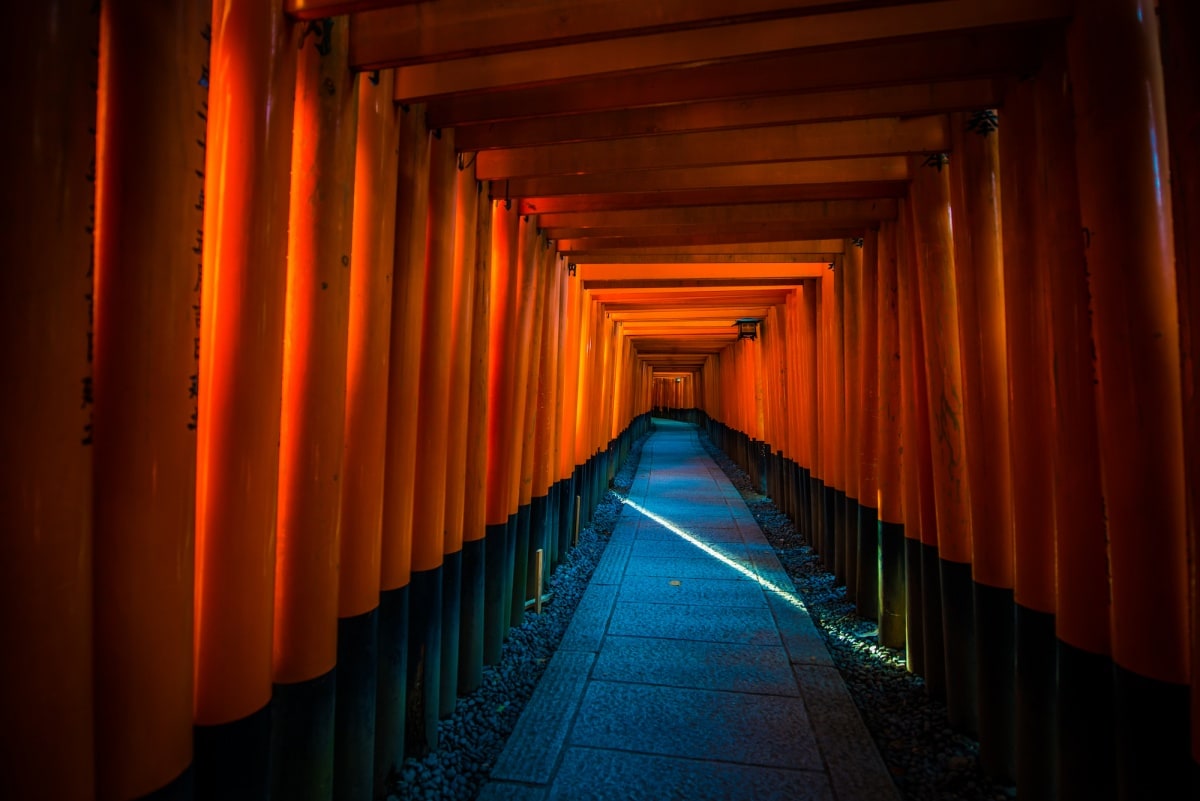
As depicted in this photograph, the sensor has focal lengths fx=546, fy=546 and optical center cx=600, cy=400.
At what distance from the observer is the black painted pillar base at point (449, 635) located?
3396mm

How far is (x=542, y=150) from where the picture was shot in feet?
12.1

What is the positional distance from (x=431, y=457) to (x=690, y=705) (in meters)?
2.30

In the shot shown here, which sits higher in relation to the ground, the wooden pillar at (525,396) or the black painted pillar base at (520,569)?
the wooden pillar at (525,396)

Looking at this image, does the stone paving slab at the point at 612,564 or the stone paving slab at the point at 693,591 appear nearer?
the stone paving slab at the point at 693,591

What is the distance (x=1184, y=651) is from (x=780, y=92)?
2599 millimetres

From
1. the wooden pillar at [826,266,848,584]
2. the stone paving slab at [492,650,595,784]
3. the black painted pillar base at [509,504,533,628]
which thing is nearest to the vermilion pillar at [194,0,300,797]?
the stone paving slab at [492,650,595,784]

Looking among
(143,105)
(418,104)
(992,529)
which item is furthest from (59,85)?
(992,529)

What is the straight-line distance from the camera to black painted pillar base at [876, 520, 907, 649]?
14.1 ft

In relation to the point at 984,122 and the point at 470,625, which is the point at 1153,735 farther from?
the point at 470,625

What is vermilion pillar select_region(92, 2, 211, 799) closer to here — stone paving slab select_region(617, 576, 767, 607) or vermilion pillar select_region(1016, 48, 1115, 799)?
vermilion pillar select_region(1016, 48, 1115, 799)

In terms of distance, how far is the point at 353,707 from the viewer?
245 centimetres

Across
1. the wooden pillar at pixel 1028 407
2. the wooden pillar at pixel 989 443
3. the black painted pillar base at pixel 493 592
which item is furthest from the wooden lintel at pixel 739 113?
the black painted pillar base at pixel 493 592

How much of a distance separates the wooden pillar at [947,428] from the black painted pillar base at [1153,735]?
1.50 meters

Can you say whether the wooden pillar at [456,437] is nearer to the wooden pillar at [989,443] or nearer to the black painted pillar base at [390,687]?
the black painted pillar base at [390,687]
